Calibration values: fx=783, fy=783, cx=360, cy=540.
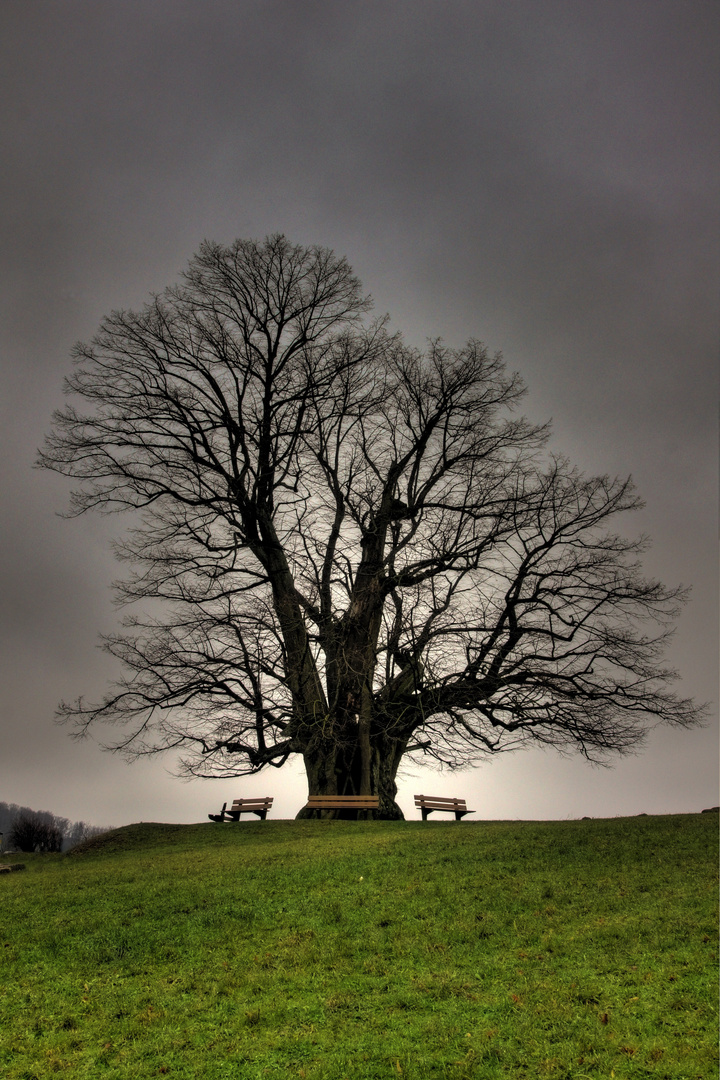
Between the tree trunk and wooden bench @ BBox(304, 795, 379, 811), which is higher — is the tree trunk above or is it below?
above

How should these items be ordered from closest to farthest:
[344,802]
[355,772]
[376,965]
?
1. [376,965]
2. [344,802]
3. [355,772]

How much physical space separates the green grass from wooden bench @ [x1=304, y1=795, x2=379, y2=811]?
5.68 metres

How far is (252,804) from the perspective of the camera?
21844 millimetres

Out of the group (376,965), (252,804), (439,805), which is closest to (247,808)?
(252,804)

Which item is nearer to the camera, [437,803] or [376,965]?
[376,965]

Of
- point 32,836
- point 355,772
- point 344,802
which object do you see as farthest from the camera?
point 32,836

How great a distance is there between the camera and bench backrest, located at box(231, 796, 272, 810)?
71.5ft

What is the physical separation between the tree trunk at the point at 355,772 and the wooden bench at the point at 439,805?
1.92ft

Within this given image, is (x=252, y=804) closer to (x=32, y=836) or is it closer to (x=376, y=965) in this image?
(x=32, y=836)

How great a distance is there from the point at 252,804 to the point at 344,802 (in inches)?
149

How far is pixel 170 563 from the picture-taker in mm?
21688

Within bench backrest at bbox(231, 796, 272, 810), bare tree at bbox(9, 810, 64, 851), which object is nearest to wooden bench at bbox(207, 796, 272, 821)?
bench backrest at bbox(231, 796, 272, 810)

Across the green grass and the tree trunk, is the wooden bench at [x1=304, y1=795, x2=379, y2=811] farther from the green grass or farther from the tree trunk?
the green grass

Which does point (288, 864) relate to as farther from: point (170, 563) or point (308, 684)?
point (170, 563)
